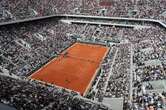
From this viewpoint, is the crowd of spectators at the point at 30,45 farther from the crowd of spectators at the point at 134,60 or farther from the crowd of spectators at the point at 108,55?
the crowd of spectators at the point at 134,60

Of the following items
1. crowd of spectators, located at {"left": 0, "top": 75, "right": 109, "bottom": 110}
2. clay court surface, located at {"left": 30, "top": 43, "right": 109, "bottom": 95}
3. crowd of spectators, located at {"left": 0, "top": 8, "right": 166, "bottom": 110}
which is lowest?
clay court surface, located at {"left": 30, "top": 43, "right": 109, "bottom": 95}

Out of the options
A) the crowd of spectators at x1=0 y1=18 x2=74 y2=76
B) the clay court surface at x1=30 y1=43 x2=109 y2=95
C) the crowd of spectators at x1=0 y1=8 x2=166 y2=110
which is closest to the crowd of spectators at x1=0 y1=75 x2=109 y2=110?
the crowd of spectators at x1=0 y1=8 x2=166 y2=110

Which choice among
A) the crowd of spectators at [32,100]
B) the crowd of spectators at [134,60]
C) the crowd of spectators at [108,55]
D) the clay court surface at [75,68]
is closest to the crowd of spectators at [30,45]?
the crowd of spectators at [108,55]

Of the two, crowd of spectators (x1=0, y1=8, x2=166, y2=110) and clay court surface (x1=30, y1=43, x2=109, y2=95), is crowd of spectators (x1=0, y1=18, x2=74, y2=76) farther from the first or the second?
clay court surface (x1=30, y1=43, x2=109, y2=95)

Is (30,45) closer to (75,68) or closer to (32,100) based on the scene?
(75,68)

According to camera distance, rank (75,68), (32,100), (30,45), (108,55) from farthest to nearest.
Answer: (30,45) → (108,55) → (75,68) → (32,100)

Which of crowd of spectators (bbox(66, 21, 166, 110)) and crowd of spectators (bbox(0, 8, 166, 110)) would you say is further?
crowd of spectators (bbox(0, 8, 166, 110))

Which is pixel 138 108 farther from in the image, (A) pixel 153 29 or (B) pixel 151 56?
(A) pixel 153 29

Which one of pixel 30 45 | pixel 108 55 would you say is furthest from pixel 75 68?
pixel 30 45
